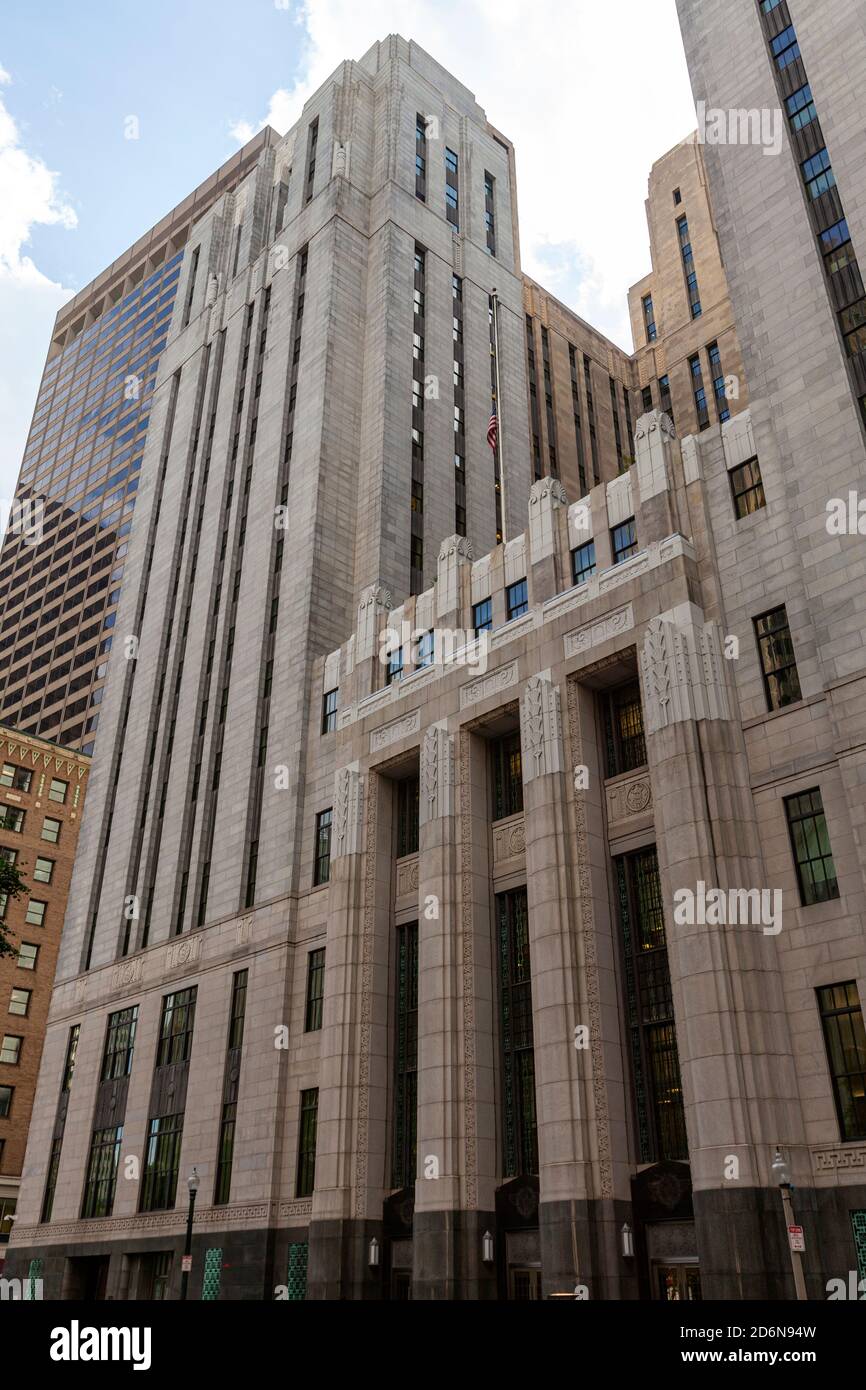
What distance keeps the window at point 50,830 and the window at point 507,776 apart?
161 ft

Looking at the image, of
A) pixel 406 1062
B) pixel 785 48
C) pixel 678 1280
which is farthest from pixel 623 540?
pixel 678 1280

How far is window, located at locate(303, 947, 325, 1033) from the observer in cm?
4138

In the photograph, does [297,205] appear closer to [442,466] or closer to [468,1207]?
[442,466]

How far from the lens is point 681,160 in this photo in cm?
8662

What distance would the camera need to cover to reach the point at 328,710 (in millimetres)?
47969

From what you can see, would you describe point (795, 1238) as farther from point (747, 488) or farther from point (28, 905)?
point (28, 905)

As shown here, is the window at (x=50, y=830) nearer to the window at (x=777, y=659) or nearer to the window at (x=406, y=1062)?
the window at (x=406, y=1062)

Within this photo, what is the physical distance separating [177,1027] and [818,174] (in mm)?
42253

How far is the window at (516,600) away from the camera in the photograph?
132ft

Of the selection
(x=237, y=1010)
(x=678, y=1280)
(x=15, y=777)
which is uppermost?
(x=15, y=777)

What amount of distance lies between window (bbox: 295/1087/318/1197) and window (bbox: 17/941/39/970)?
39099 mm

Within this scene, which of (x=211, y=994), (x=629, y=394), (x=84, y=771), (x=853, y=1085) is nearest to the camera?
(x=853, y=1085)
